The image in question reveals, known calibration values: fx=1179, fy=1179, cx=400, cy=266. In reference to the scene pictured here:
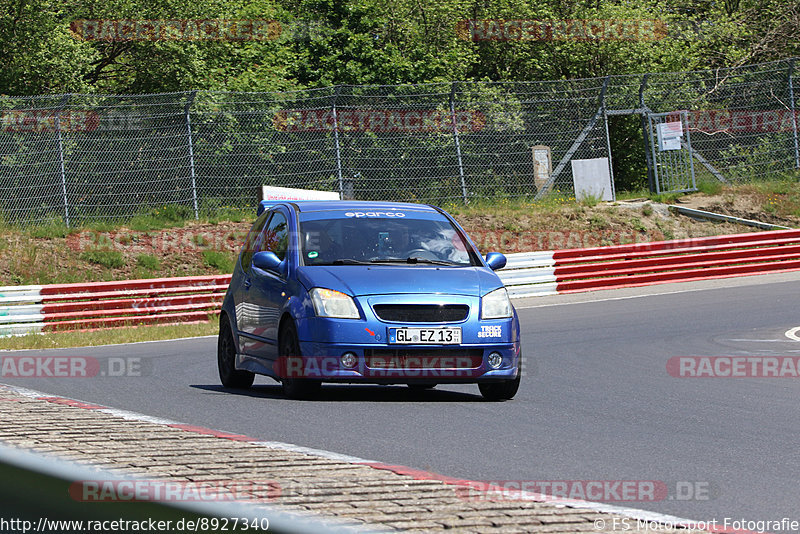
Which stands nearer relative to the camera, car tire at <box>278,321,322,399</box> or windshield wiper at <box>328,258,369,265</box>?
car tire at <box>278,321,322,399</box>

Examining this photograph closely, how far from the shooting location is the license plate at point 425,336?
8.82 meters

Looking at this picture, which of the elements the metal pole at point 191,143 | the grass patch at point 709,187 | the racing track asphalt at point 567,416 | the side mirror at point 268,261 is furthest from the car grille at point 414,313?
the grass patch at point 709,187

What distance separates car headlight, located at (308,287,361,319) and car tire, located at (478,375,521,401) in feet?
4.56

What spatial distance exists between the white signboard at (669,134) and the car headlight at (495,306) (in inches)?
795

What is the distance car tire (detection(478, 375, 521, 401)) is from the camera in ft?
31.0

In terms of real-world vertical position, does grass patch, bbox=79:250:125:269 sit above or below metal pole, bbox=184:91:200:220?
below

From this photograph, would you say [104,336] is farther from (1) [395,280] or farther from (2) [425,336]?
(2) [425,336]

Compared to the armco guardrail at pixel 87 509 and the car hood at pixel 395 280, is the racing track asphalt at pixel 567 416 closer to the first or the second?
the car hood at pixel 395 280

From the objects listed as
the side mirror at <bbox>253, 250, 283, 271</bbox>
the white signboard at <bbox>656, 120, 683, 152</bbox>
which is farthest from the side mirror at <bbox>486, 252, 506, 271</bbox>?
the white signboard at <bbox>656, 120, 683, 152</bbox>

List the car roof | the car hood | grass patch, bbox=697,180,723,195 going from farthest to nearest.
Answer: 1. grass patch, bbox=697,180,723,195
2. the car roof
3. the car hood

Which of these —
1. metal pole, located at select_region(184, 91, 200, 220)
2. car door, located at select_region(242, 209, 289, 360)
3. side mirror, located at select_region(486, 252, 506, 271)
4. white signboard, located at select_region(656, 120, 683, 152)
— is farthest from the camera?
white signboard, located at select_region(656, 120, 683, 152)

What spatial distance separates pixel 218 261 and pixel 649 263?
903 cm

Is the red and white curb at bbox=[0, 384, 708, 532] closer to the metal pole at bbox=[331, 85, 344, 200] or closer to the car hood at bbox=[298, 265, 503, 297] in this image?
the car hood at bbox=[298, 265, 503, 297]

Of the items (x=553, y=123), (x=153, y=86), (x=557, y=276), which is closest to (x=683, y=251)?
(x=557, y=276)
